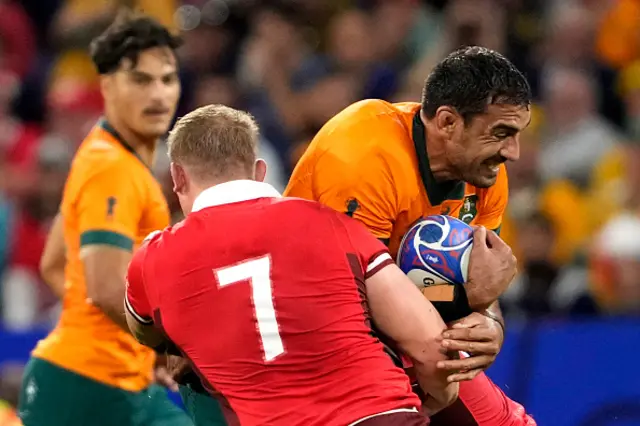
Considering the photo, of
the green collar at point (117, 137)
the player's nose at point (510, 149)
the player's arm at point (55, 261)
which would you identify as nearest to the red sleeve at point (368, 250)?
the player's nose at point (510, 149)

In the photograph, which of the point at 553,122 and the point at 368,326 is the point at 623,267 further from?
the point at 368,326

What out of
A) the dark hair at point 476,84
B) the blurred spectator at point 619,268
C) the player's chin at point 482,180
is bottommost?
the blurred spectator at point 619,268

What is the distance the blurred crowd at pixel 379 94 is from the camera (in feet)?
23.6

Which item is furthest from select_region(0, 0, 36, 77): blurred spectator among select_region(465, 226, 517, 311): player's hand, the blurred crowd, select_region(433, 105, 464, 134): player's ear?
select_region(465, 226, 517, 311): player's hand

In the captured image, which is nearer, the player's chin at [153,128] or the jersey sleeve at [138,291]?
the jersey sleeve at [138,291]

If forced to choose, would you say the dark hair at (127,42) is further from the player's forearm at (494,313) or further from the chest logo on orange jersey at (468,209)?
the player's forearm at (494,313)

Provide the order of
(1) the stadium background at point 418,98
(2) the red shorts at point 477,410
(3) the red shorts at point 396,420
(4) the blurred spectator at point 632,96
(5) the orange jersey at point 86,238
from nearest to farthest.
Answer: (3) the red shorts at point 396,420, (2) the red shorts at point 477,410, (5) the orange jersey at point 86,238, (1) the stadium background at point 418,98, (4) the blurred spectator at point 632,96

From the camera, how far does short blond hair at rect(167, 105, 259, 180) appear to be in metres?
3.44

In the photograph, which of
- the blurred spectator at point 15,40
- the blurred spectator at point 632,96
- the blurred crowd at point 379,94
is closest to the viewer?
A: the blurred crowd at point 379,94

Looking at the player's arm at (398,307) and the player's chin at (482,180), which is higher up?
the player's chin at (482,180)

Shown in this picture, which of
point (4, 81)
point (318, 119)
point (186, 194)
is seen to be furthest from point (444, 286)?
point (4, 81)

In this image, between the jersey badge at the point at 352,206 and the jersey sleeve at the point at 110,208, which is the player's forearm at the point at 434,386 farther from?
the jersey sleeve at the point at 110,208

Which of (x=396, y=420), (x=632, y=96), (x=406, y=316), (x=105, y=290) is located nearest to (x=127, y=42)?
(x=105, y=290)


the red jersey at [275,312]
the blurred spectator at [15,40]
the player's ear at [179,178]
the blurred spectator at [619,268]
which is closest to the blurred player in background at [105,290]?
the player's ear at [179,178]
